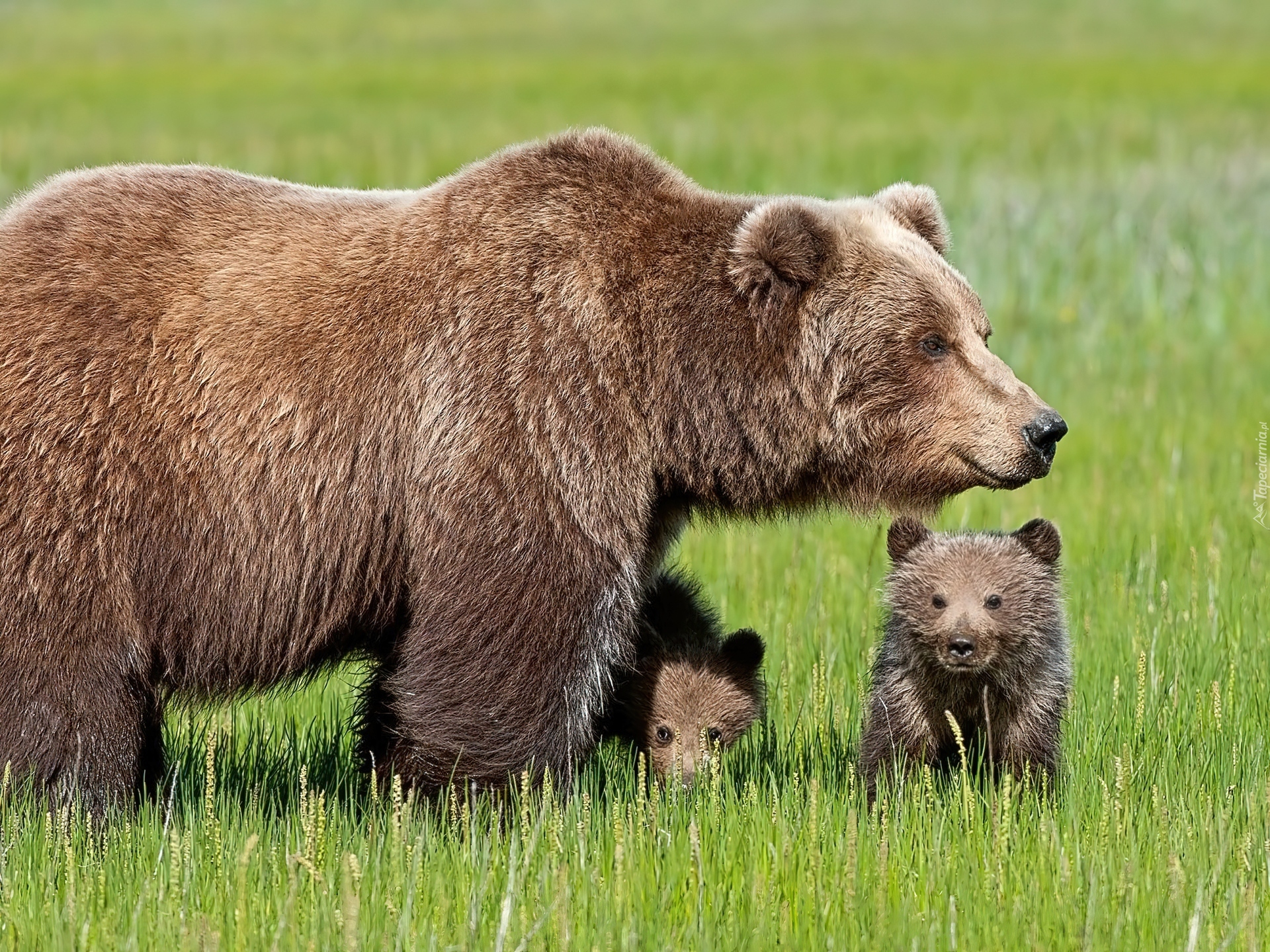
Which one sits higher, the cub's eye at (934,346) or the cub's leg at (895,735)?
the cub's eye at (934,346)

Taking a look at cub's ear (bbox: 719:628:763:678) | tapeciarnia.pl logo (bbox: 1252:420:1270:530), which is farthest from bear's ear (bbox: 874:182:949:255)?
tapeciarnia.pl logo (bbox: 1252:420:1270:530)

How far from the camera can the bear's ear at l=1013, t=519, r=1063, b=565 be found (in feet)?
18.9

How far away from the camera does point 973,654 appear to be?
5422 millimetres

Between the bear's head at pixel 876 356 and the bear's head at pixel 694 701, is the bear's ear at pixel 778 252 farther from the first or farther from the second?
the bear's head at pixel 694 701

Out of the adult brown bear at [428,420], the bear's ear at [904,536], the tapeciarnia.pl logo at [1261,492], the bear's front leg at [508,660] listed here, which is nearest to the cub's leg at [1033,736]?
the bear's ear at [904,536]

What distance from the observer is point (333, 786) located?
20.2 feet

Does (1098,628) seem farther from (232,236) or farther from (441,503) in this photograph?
(232,236)

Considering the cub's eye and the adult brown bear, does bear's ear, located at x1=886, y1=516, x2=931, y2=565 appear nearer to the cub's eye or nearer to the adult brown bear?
the adult brown bear

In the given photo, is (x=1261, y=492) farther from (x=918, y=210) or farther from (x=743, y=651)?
(x=743, y=651)

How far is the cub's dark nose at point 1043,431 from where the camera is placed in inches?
206

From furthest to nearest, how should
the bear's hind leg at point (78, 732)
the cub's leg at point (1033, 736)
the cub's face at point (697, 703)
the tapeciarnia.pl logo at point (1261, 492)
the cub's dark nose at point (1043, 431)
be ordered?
the tapeciarnia.pl logo at point (1261, 492), the cub's face at point (697, 703), the cub's leg at point (1033, 736), the cub's dark nose at point (1043, 431), the bear's hind leg at point (78, 732)

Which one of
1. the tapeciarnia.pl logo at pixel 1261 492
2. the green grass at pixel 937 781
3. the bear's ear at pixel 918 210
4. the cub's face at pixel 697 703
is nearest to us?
the green grass at pixel 937 781

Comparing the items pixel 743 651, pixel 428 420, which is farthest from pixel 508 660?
pixel 743 651

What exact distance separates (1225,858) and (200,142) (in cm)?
2519
